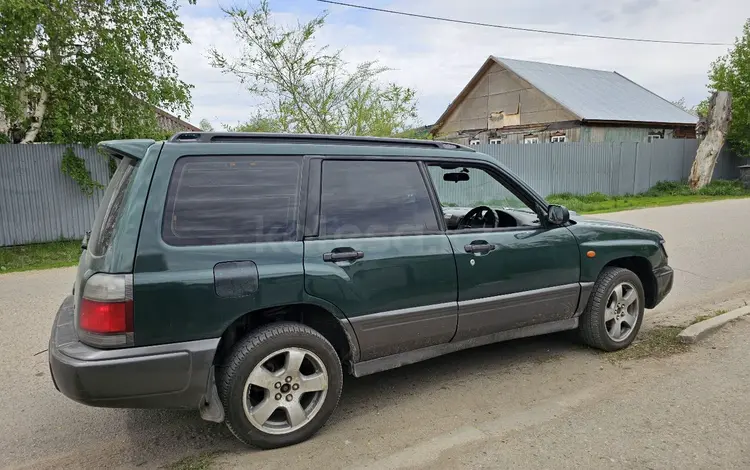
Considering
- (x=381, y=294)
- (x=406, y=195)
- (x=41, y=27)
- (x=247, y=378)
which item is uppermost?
(x=41, y=27)

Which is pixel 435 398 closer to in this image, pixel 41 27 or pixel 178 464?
pixel 178 464

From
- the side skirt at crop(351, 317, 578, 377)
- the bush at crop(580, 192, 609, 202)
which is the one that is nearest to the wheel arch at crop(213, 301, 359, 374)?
the side skirt at crop(351, 317, 578, 377)

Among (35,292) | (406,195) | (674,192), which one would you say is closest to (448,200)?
(406,195)

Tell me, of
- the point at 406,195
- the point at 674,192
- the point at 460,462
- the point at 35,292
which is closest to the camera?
the point at 460,462

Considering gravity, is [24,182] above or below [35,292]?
above

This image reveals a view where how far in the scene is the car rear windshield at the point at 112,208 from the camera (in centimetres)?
281

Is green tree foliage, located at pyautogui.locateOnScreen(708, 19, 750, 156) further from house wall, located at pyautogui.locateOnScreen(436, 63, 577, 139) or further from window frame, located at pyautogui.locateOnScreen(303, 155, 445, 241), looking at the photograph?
window frame, located at pyautogui.locateOnScreen(303, 155, 445, 241)

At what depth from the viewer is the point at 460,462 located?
2844 mm

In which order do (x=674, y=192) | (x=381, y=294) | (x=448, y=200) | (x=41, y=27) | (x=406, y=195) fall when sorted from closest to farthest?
(x=381, y=294), (x=406, y=195), (x=448, y=200), (x=41, y=27), (x=674, y=192)

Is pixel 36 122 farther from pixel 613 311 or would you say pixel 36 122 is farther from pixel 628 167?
pixel 628 167

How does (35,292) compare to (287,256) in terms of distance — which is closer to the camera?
(287,256)

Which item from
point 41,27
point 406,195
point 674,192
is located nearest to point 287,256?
point 406,195

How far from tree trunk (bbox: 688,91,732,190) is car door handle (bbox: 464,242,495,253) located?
20682mm

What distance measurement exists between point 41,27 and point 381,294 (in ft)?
34.9
